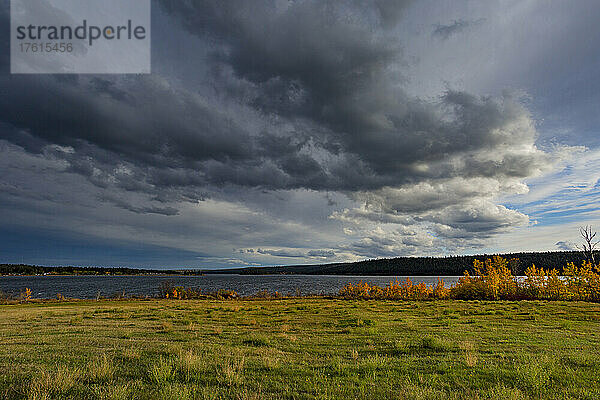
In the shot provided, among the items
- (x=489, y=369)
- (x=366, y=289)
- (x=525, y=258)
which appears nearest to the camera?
(x=489, y=369)

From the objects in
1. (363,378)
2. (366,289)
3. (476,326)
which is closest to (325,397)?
(363,378)

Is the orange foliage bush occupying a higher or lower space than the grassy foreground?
lower

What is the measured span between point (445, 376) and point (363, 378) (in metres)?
2.28

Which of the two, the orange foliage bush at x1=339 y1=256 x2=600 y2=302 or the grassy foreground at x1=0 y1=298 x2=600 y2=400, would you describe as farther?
the orange foliage bush at x1=339 y1=256 x2=600 y2=302

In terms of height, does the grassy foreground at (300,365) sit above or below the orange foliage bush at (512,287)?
above

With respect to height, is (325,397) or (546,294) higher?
(325,397)

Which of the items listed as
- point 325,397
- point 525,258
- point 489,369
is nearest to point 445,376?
point 489,369

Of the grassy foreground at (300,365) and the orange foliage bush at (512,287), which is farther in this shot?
the orange foliage bush at (512,287)

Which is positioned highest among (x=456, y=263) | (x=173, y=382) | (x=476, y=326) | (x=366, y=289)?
(x=173, y=382)

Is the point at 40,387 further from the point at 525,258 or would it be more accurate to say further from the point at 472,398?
the point at 525,258

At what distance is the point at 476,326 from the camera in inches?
705

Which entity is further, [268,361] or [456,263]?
[456,263]

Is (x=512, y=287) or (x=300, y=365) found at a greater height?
(x=300, y=365)

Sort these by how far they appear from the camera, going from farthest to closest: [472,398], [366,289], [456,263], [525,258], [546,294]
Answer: [456,263] < [525,258] < [366,289] < [546,294] < [472,398]
